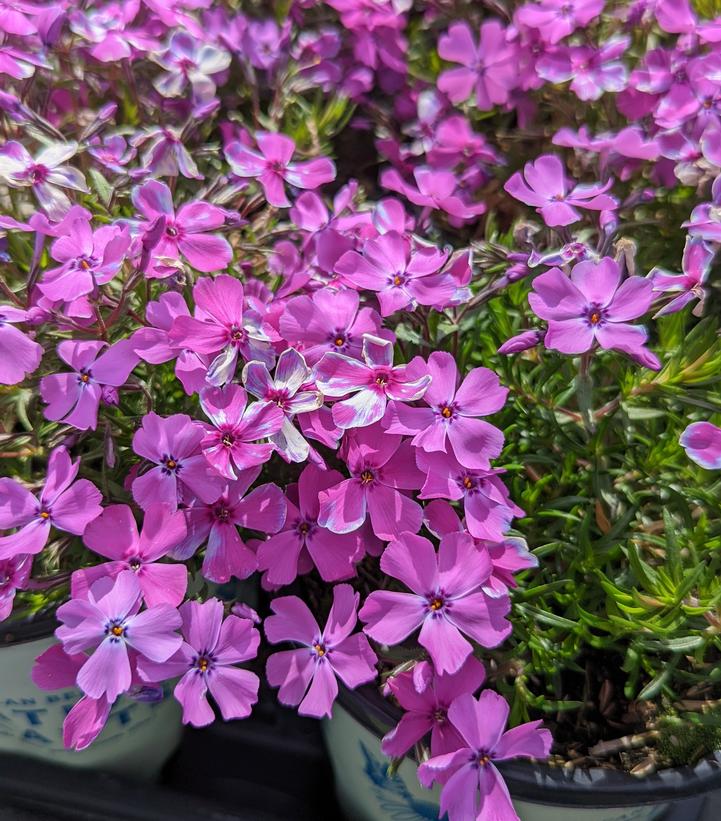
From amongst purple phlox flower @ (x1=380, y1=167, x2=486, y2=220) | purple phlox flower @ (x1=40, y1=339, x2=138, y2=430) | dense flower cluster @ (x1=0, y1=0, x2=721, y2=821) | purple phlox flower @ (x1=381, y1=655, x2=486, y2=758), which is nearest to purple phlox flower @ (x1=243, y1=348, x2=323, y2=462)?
dense flower cluster @ (x1=0, y1=0, x2=721, y2=821)

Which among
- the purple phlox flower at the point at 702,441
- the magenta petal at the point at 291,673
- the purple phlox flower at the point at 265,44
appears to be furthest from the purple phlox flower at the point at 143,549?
the purple phlox flower at the point at 265,44

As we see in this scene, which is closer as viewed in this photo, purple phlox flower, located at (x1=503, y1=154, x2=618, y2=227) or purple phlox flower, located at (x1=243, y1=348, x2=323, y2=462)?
purple phlox flower, located at (x1=243, y1=348, x2=323, y2=462)

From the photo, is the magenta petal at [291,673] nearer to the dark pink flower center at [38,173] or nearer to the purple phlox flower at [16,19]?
the dark pink flower center at [38,173]

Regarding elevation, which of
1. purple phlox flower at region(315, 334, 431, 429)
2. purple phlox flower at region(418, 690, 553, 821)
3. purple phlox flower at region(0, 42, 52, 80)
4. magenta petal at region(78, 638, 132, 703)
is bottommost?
purple phlox flower at region(418, 690, 553, 821)

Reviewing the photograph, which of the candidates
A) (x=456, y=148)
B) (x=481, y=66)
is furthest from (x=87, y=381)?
(x=481, y=66)

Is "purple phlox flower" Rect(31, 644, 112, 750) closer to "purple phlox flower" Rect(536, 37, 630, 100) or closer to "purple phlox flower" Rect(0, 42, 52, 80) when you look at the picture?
"purple phlox flower" Rect(0, 42, 52, 80)

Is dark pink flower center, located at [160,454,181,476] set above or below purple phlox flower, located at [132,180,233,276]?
below

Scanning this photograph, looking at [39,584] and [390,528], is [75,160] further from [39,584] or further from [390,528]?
[390,528]
